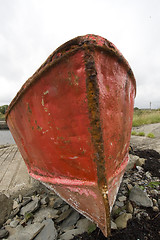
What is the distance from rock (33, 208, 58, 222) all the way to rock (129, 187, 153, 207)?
844mm

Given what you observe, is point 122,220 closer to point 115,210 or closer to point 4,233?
point 115,210

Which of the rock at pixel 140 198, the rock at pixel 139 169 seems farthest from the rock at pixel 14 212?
the rock at pixel 139 169

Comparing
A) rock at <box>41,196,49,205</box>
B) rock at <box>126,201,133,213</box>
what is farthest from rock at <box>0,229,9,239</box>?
rock at <box>126,201,133,213</box>

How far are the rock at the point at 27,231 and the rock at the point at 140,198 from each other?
0.99 m

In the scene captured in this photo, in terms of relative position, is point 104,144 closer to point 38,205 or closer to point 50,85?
point 50,85

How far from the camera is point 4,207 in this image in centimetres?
159

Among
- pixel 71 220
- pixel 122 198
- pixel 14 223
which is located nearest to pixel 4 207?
pixel 14 223

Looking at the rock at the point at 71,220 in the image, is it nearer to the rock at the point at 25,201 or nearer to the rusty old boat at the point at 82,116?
the rusty old boat at the point at 82,116

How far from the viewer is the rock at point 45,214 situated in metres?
1.43

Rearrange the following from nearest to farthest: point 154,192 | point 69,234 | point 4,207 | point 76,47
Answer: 1. point 76,47
2. point 69,234
3. point 4,207
4. point 154,192

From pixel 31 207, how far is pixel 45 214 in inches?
8.1

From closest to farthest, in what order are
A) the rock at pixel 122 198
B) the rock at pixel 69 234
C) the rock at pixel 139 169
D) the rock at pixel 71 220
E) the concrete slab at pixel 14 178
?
1. the rock at pixel 69 234
2. the rock at pixel 71 220
3. the rock at pixel 122 198
4. the concrete slab at pixel 14 178
5. the rock at pixel 139 169

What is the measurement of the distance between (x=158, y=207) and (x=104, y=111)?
4.23 ft

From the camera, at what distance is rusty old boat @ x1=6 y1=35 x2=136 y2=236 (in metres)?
0.85
